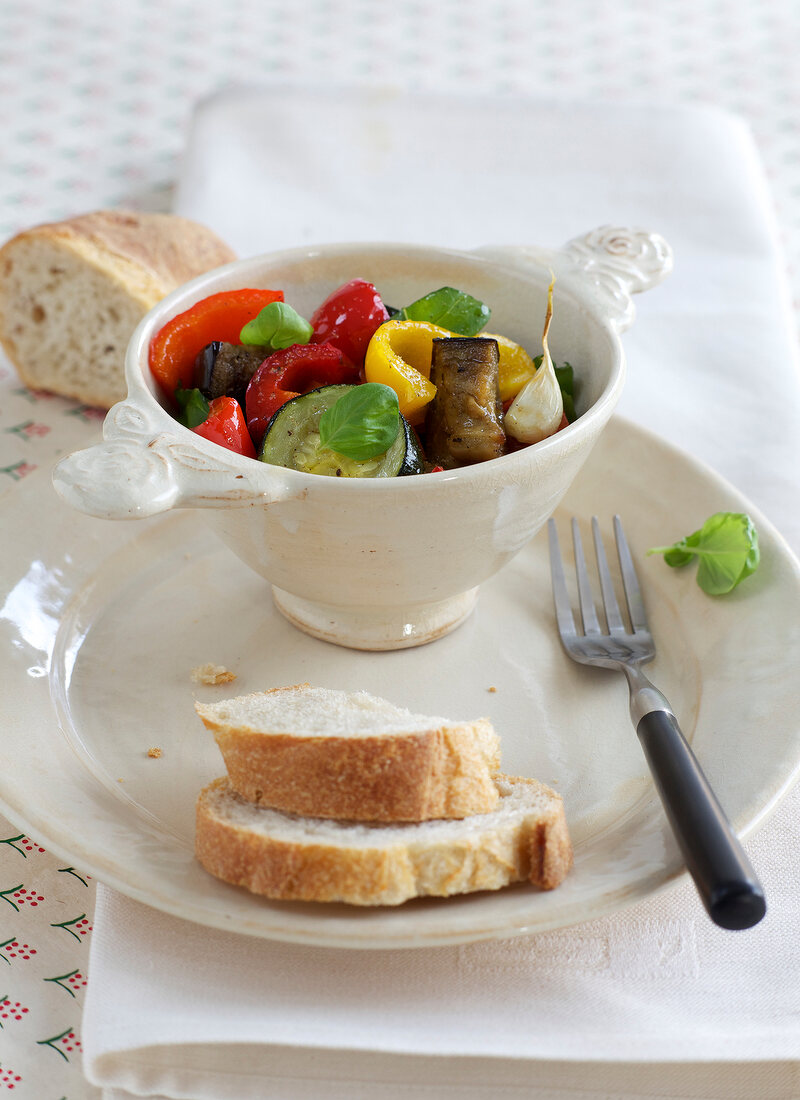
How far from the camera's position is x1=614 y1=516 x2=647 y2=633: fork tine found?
2.05 metres

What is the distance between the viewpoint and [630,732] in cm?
179

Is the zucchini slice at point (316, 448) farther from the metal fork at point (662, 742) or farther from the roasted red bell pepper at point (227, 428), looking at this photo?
the metal fork at point (662, 742)

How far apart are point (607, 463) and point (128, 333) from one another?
4.47 feet

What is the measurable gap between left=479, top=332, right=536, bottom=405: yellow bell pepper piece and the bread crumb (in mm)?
711

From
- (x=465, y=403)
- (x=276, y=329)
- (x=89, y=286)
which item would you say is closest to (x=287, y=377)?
(x=276, y=329)

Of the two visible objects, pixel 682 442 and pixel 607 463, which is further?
pixel 682 442

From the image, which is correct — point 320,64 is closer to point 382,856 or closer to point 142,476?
point 142,476

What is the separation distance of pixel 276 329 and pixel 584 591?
763mm

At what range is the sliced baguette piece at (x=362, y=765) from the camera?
4.90 ft

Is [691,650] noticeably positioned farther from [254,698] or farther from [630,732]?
[254,698]

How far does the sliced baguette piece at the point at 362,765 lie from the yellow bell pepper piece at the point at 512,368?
0.70 meters

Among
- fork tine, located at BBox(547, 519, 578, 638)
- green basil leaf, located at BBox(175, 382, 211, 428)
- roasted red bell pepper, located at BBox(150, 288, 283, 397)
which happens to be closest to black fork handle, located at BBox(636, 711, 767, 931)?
fork tine, located at BBox(547, 519, 578, 638)

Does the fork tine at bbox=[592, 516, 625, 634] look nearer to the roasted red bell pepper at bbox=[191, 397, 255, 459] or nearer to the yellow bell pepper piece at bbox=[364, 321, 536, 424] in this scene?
the yellow bell pepper piece at bbox=[364, 321, 536, 424]

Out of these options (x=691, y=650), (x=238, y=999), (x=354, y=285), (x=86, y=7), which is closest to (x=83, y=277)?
(x=354, y=285)
